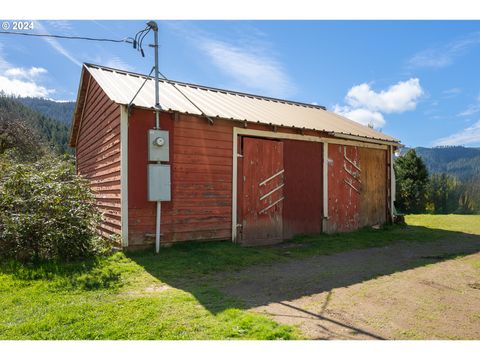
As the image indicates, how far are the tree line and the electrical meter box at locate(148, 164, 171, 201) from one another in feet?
62.1

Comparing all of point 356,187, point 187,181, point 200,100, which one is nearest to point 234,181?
point 187,181

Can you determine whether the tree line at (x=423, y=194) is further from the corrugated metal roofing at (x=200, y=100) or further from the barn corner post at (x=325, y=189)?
the barn corner post at (x=325, y=189)

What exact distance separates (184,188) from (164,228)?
3.01 feet

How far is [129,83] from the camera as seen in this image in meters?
8.95

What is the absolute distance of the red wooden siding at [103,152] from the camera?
24.8 ft

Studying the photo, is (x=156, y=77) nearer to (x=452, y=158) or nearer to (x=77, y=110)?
(x=77, y=110)

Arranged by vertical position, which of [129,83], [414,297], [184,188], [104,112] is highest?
[129,83]

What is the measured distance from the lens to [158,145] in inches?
276

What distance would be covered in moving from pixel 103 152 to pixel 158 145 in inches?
98.5

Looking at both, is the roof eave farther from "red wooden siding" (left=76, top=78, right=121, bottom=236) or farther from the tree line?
the tree line

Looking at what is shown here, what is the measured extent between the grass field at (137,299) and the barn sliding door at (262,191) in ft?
3.47

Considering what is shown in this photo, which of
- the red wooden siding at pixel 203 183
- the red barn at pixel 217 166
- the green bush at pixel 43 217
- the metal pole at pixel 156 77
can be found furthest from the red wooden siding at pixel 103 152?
the metal pole at pixel 156 77

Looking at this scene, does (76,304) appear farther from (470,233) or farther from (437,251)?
(470,233)

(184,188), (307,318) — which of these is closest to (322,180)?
(184,188)
